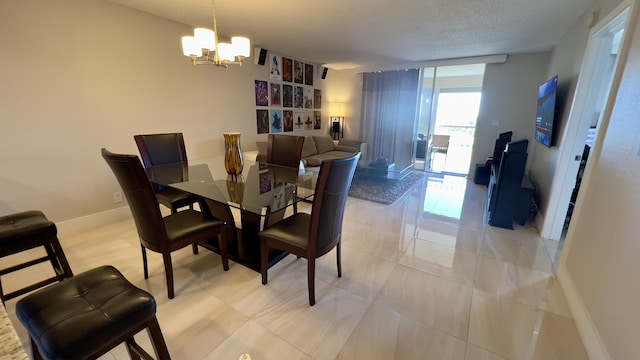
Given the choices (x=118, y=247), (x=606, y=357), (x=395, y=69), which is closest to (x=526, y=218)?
(x=606, y=357)

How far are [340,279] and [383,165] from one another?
316 cm

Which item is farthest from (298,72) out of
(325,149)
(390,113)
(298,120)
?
(390,113)

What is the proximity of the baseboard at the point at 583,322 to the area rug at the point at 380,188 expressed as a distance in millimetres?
2039

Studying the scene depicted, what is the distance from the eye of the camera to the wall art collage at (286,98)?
4609 millimetres

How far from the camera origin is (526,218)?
3082mm

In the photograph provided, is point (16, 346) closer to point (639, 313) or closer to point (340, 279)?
point (340, 279)

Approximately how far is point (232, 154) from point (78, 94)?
1736 mm

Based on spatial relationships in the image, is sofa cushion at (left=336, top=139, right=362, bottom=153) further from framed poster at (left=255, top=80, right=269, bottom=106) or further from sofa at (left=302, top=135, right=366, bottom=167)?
framed poster at (left=255, top=80, right=269, bottom=106)

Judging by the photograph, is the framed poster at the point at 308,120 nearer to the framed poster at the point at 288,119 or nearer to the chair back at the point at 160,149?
the framed poster at the point at 288,119

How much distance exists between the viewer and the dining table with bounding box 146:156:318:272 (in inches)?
74.0

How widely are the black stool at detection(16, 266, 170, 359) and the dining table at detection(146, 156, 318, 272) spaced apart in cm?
79

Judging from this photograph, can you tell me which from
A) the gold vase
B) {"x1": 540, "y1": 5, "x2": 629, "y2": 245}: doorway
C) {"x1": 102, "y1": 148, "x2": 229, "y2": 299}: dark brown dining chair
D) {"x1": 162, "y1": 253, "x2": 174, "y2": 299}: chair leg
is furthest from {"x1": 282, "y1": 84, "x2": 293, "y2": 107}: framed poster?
{"x1": 540, "y1": 5, "x2": 629, "y2": 245}: doorway

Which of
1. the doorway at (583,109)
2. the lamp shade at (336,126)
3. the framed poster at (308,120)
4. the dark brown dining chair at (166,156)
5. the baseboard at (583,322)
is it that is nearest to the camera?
the baseboard at (583,322)

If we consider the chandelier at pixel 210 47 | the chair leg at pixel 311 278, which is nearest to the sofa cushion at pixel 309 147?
the chandelier at pixel 210 47
